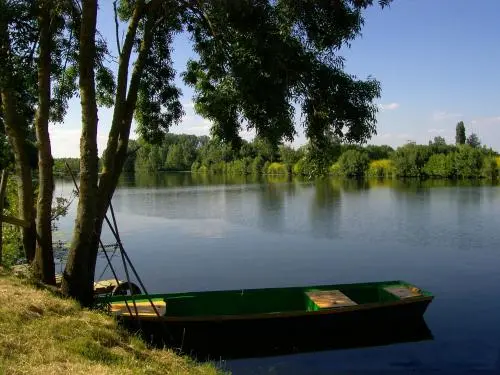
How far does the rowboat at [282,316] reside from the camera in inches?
521

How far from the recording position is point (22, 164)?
39.8ft

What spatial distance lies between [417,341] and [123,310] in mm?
8333

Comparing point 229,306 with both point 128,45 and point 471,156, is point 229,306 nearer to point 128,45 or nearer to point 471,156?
point 128,45

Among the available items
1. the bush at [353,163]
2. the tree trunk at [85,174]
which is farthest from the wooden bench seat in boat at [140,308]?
the bush at [353,163]

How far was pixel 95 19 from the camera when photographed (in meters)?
10.2

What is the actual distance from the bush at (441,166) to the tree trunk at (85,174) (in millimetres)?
99545

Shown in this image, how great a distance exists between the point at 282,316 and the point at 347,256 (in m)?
13.9

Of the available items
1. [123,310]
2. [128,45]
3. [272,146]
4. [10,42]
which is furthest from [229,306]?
[10,42]

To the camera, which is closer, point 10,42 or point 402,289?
point 10,42

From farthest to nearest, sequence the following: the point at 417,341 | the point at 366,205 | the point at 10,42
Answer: the point at 366,205 < the point at 417,341 < the point at 10,42

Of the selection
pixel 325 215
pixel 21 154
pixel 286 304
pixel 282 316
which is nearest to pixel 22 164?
pixel 21 154

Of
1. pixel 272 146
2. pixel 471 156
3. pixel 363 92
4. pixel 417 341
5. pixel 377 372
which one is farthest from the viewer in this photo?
pixel 471 156

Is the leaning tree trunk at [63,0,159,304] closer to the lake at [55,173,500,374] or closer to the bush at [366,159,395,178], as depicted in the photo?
the lake at [55,173,500,374]

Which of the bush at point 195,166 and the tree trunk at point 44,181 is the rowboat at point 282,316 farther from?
the bush at point 195,166
